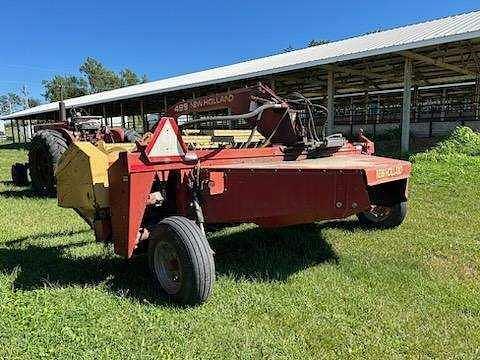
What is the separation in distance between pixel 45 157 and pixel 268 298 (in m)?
7.08

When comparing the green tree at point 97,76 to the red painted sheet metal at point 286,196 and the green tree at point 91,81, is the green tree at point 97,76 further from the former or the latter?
the red painted sheet metal at point 286,196

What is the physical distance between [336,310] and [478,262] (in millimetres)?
1909

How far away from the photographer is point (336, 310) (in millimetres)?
3570

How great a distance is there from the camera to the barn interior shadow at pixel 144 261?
4141 mm

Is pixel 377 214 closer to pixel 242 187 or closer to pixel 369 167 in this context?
pixel 369 167

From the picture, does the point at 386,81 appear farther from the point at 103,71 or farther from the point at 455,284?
the point at 103,71

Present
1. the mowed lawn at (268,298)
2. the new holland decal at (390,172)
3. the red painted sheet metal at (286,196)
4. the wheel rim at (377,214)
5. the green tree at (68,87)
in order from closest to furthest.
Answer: the mowed lawn at (268,298) → the red painted sheet metal at (286,196) → the new holland decal at (390,172) → the wheel rim at (377,214) → the green tree at (68,87)

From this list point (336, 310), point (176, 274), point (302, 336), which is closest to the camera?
point (302, 336)

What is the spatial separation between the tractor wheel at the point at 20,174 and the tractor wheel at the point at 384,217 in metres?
7.89

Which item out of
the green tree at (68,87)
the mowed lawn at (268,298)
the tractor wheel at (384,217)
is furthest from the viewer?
the green tree at (68,87)

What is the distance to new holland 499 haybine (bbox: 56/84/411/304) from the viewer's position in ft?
11.7

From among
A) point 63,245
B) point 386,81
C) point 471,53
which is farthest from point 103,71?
point 63,245

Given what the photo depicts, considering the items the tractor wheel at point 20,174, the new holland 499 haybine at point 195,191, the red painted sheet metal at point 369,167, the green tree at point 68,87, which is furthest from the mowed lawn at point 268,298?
the green tree at point 68,87

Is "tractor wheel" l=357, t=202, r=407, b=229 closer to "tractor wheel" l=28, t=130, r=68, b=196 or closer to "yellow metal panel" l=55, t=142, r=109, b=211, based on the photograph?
"yellow metal panel" l=55, t=142, r=109, b=211
